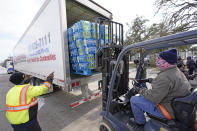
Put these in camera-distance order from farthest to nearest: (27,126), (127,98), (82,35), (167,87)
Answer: (82,35), (127,98), (27,126), (167,87)

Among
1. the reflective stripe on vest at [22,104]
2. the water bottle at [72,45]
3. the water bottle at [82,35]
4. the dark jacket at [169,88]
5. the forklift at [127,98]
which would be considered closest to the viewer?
the forklift at [127,98]

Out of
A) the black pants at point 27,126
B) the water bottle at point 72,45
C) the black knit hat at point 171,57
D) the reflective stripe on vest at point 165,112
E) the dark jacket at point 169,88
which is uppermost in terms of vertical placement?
the water bottle at point 72,45

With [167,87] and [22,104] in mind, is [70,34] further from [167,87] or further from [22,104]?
[167,87]

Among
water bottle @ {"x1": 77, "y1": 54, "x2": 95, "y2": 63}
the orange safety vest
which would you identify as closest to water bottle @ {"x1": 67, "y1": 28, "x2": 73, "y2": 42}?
water bottle @ {"x1": 77, "y1": 54, "x2": 95, "y2": 63}

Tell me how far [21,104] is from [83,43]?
172 cm

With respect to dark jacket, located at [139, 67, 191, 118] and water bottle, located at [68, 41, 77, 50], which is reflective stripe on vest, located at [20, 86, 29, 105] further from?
dark jacket, located at [139, 67, 191, 118]

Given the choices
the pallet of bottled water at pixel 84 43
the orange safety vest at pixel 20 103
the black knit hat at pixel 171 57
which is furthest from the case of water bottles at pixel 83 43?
the black knit hat at pixel 171 57

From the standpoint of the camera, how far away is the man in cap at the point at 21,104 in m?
1.58

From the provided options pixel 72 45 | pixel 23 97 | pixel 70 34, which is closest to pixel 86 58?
pixel 72 45

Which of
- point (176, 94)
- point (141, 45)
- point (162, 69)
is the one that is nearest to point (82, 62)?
point (141, 45)

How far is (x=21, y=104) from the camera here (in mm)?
1588

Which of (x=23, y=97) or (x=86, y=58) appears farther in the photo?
(x=86, y=58)

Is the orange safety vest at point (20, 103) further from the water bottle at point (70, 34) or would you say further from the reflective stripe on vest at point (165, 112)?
the reflective stripe on vest at point (165, 112)

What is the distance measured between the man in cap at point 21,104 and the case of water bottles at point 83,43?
44.7 inches
